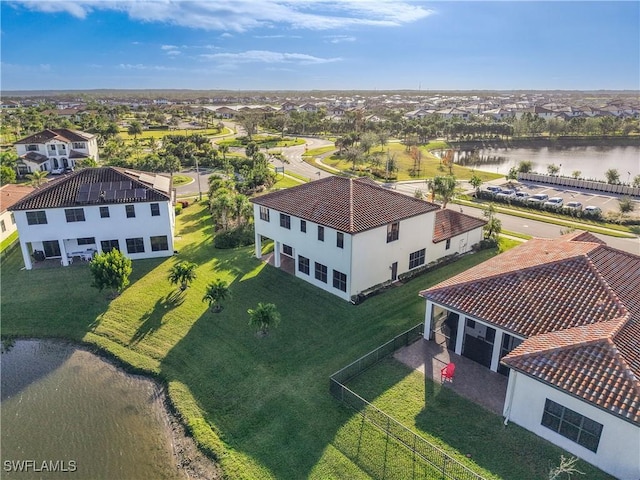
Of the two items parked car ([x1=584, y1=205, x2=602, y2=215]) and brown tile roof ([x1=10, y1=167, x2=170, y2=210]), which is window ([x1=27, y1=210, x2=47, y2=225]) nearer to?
brown tile roof ([x1=10, y1=167, x2=170, y2=210])

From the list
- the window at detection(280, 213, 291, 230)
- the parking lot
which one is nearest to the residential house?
the window at detection(280, 213, 291, 230)

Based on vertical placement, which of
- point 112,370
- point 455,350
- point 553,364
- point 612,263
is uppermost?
point 612,263

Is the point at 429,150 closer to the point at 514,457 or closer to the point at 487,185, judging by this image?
the point at 487,185

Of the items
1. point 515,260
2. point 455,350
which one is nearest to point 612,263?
point 515,260

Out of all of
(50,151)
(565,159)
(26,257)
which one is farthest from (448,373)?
(565,159)

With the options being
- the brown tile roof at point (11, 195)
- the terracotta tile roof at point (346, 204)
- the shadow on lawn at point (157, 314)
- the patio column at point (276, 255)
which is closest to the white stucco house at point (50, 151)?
the brown tile roof at point (11, 195)

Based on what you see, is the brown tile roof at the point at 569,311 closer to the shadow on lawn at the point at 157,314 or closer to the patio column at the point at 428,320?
the patio column at the point at 428,320
